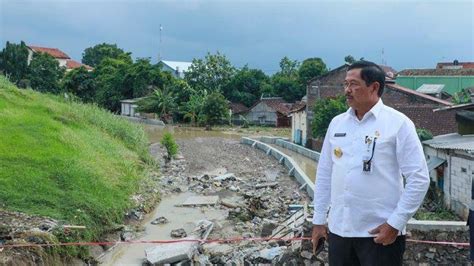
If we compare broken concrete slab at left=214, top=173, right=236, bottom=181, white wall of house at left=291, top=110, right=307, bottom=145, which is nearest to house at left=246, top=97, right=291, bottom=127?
white wall of house at left=291, top=110, right=307, bottom=145

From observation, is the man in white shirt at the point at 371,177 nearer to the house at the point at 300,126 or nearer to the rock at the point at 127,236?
the rock at the point at 127,236

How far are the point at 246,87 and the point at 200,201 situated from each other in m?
39.1

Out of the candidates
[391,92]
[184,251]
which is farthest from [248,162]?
[184,251]

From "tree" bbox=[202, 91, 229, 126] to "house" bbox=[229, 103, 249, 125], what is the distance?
214cm

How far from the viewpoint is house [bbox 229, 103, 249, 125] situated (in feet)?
162

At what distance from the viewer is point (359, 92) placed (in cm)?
298

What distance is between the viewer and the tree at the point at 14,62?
48094mm

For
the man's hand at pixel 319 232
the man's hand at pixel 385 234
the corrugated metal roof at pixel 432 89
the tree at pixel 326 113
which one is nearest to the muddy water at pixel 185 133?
the tree at pixel 326 113

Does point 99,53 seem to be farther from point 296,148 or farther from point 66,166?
point 66,166

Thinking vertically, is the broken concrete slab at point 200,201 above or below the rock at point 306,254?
below

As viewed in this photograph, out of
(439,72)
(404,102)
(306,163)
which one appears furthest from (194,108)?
(404,102)

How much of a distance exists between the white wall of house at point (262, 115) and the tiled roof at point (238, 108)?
0.99 meters

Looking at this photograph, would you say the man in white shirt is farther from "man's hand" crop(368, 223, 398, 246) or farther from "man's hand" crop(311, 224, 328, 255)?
"man's hand" crop(311, 224, 328, 255)

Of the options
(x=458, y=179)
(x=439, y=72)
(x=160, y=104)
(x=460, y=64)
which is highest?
(x=460, y=64)
